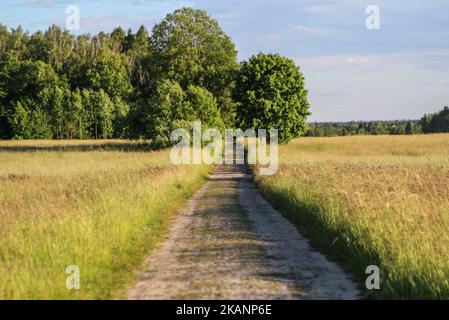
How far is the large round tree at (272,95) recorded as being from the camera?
2127 inches

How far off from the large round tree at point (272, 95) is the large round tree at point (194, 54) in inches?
153

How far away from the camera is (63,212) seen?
12.7 metres

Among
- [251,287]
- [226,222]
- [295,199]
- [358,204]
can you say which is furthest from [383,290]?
[295,199]

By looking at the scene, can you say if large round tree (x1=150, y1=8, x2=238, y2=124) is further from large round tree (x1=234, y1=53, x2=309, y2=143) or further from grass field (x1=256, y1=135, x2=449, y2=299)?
grass field (x1=256, y1=135, x2=449, y2=299)

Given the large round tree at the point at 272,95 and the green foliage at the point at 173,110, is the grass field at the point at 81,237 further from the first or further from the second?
the large round tree at the point at 272,95

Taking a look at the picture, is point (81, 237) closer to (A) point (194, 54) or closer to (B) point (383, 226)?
(B) point (383, 226)

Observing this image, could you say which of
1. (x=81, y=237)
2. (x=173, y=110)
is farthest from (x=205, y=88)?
(x=81, y=237)

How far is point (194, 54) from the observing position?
196ft

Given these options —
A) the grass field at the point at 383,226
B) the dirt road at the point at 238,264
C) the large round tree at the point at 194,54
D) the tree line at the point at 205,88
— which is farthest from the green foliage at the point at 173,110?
the dirt road at the point at 238,264

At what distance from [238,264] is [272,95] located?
46.0 meters

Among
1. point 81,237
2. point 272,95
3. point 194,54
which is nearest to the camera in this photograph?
point 81,237

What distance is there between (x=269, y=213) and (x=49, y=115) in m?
86.9

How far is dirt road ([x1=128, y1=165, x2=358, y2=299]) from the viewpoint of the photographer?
7.80 meters
